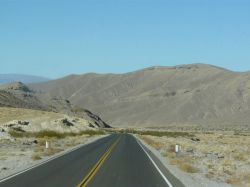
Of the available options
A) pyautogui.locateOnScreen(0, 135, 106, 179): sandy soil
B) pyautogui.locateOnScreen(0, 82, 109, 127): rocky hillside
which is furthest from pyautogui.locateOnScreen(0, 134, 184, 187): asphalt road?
pyautogui.locateOnScreen(0, 82, 109, 127): rocky hillside

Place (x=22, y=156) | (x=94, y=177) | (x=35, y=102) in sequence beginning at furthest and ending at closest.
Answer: (x=35, y=102) → (x=22, y=156) → (x=94, y=177)

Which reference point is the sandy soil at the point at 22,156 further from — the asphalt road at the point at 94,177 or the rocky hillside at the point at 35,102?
the rocky hillside at the point at 35,102

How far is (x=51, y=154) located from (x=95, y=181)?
18.1 metres

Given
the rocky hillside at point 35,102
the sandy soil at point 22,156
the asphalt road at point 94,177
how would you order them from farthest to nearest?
the rocky hillside at point 35,102 < the sandy soil at point 22,156 < the asphalt road at point 94,177

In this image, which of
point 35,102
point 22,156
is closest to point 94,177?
point 22,156

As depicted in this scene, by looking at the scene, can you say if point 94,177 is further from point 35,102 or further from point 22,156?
point 35,102

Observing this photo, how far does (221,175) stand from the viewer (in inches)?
941

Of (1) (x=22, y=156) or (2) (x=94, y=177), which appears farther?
(1) (x=22, y=156)

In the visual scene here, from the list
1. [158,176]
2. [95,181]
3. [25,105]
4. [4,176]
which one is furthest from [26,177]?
[25,105]

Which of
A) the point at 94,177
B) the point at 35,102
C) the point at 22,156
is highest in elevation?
the point at 35,102

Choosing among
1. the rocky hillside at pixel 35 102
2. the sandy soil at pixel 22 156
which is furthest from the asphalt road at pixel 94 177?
the rocky hillside at pixel 35 102

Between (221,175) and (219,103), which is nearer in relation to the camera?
(221,175)

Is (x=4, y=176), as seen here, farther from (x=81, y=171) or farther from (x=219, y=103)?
(x=219, y=103)

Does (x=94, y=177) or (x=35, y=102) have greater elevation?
(x=35, y=102)
